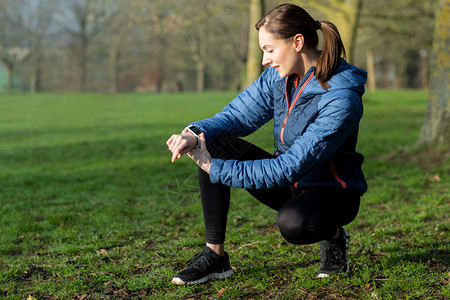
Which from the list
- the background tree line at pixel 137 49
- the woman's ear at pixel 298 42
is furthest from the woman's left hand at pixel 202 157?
the background tree line at pixel 137 49

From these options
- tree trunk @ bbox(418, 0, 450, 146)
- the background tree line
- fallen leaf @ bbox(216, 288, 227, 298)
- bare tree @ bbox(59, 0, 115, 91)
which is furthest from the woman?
bare tree @ bbox(59, 0, 115, 91)

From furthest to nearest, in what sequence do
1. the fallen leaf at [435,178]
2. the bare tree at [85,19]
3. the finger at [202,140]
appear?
the bare tree at [85,19], the fallen leaf at [435,178], the finger at [202,140]

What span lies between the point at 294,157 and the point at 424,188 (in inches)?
153

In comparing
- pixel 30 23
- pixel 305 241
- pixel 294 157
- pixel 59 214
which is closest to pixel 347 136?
pixel 294 157

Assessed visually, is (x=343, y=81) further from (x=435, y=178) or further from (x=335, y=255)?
(x=435, y=178)

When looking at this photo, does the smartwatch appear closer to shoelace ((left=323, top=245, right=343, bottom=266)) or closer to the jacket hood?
the jacket hood

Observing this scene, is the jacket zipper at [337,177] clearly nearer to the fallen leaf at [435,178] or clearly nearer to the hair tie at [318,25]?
the hair tie at [318,25]

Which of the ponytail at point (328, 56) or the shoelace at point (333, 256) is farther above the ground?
the ponytail at point (328, 56)

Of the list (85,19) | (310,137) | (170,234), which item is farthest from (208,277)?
(85,19)

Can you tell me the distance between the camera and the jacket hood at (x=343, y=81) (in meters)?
2.59

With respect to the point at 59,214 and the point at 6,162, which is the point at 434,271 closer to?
the point at 59,214

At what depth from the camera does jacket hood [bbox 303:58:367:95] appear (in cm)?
259

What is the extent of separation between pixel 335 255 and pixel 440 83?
194 inches

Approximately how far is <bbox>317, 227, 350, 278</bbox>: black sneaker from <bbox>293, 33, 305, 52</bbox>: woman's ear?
117 centimetres
